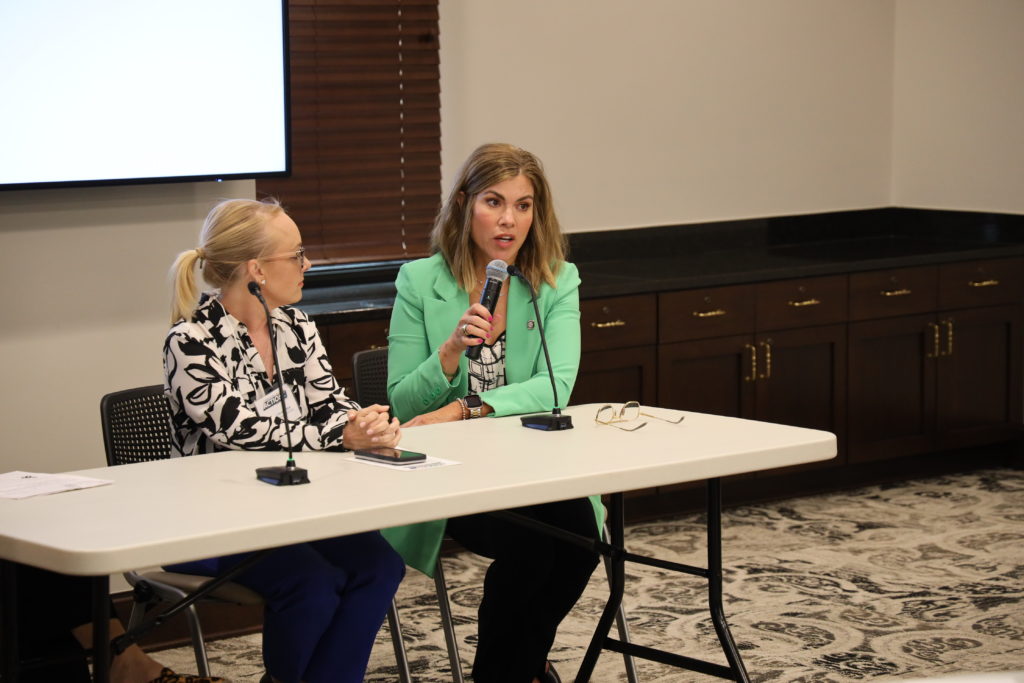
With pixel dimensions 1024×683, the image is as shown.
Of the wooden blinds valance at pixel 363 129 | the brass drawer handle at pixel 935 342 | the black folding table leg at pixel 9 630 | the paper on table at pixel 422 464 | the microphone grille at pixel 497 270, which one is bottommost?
the black folding table leg at pixel 9 630

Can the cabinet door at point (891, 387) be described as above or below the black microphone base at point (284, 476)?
below

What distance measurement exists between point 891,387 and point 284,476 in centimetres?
341

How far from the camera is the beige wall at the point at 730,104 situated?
486 cm

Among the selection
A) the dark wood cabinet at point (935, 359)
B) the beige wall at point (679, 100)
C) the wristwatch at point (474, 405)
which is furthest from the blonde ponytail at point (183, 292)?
the dark wood cabinet at point (935, 359)

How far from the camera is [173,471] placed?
2.43 m

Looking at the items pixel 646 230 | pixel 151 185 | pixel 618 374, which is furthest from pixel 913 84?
pixel 151 185

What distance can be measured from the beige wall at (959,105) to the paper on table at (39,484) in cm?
429

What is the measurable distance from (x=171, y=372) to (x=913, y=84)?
163 inches

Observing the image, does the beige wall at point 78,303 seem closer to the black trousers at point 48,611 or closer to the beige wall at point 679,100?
the black trousers at point 48,611

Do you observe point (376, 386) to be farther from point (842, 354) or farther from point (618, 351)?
point (842, 354)

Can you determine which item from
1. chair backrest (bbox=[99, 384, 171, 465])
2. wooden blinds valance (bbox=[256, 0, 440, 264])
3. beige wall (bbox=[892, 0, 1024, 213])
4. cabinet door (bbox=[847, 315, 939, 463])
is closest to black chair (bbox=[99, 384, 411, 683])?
chair backrest (bbox=[99, 384, 171, 465])

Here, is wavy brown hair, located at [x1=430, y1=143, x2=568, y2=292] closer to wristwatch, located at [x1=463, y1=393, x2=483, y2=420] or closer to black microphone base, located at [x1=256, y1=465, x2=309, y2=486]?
wristwatch, located at [x1=463, y1=393, x2=483, y2=420]

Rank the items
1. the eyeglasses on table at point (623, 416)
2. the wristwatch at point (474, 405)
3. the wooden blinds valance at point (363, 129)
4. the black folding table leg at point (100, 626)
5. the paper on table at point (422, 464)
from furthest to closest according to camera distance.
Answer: the wooden blinds valance at point (363, 129), the wristwatch at point (474, 405), the eyeglasses on table at point (623, 416), the paper on table at point (422, 464), the black folding table leg at point (100, 626)

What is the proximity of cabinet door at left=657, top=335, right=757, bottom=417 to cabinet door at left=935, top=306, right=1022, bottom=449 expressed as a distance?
90 centimetres
